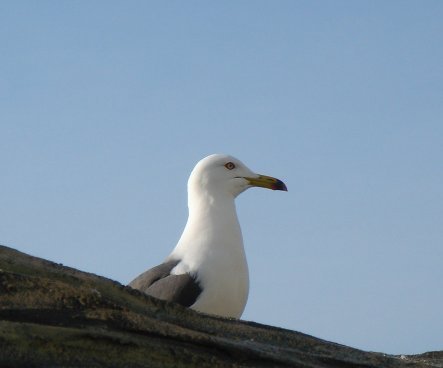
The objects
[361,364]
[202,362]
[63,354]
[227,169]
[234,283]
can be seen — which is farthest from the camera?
[227,169]

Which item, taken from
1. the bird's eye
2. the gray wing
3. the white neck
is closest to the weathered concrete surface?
the gray wing

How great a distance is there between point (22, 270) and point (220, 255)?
684 cm

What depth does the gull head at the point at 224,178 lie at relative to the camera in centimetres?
1263

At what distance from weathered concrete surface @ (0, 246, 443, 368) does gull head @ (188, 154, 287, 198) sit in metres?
7.86

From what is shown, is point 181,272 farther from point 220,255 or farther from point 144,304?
point 144,304

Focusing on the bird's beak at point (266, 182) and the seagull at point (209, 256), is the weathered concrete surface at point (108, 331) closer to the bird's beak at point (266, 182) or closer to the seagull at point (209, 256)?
the seagull at point (209, 256)

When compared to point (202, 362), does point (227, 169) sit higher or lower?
higher

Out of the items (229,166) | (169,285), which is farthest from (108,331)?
(229,166)

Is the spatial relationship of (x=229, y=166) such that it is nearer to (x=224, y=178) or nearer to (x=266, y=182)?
(x=224, y=178)

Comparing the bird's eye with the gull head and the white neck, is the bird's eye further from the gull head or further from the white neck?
the white neck

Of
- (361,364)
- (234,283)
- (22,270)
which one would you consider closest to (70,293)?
(22,270)

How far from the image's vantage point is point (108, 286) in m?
4.48

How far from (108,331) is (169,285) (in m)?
7.19

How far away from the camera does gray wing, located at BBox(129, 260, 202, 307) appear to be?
10852mm
